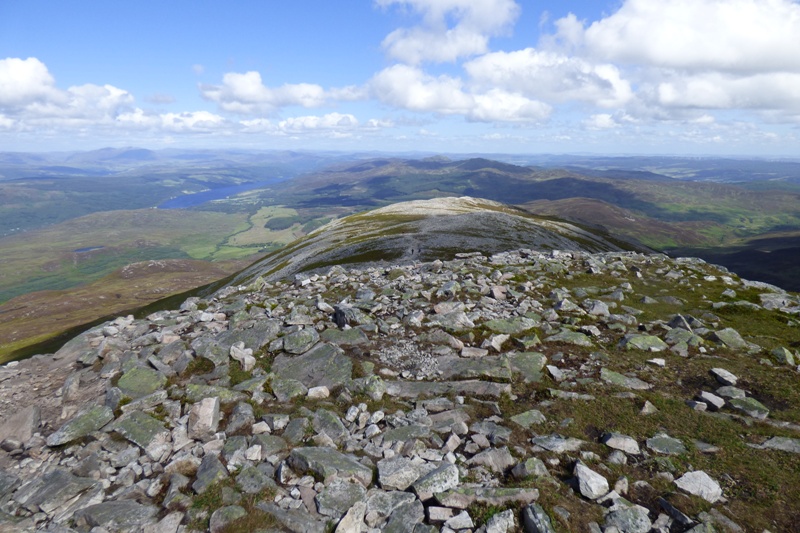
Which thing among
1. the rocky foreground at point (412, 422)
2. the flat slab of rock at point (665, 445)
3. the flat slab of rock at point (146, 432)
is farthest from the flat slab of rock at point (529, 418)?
the flat slab of rock at point (146, 432)

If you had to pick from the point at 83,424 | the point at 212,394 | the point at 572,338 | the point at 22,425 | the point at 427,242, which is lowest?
the point at 427,242

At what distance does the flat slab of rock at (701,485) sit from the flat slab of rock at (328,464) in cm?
989

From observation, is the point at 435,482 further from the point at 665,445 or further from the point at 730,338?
the point at 730,338

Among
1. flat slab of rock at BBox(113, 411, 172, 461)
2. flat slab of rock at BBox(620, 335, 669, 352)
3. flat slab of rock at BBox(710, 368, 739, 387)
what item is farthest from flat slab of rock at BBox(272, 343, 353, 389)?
flat slab of rock at BBox(710, 368, 739, 387)

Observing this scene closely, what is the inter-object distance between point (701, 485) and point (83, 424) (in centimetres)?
2197

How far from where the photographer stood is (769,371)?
19938 mm

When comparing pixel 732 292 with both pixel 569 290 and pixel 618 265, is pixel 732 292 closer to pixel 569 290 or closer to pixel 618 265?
pixel 618 265

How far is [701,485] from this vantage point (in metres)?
11.8

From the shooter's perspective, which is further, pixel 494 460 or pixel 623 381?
pixel 623 381

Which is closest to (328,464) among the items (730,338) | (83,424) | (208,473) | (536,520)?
(208,473)

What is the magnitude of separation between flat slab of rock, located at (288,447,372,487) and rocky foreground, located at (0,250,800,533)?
68 mm

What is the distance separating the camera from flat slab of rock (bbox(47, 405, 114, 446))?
14359 mm

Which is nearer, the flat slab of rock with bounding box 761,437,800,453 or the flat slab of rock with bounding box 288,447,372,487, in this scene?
the flat slab of rock with bounding box 288,447,372,487

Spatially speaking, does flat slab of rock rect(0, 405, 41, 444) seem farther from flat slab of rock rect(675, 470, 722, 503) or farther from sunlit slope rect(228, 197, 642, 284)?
sunlit slope rect(228, 197, 642, 284)
